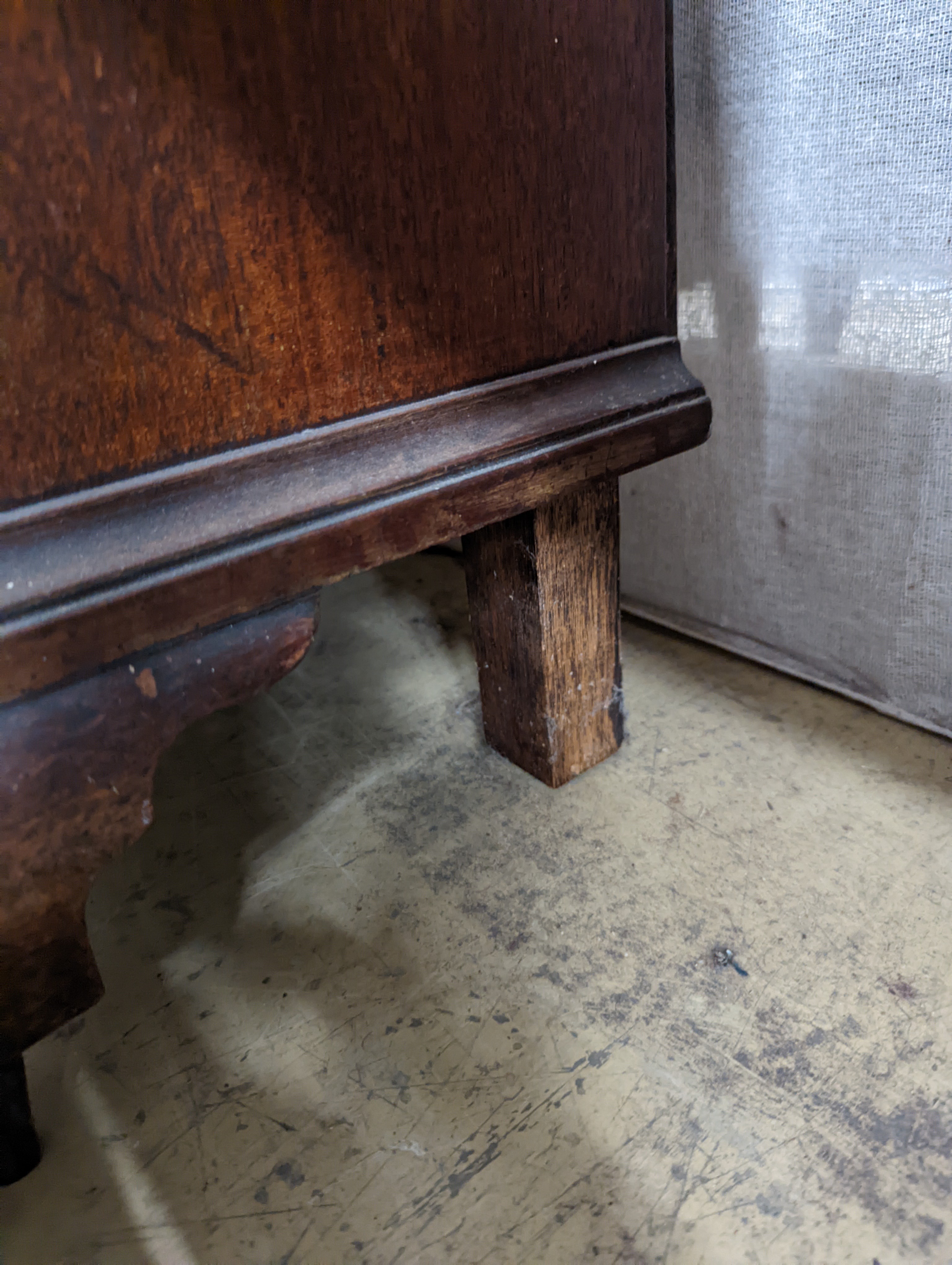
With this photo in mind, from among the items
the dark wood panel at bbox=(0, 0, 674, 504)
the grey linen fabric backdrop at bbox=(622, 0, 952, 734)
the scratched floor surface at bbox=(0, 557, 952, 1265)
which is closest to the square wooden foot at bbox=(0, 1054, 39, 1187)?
the scratched floor surface at bbox=(0, 557, 952, 1265)

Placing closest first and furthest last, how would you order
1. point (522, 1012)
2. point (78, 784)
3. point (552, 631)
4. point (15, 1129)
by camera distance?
point (78, 784)
point (15, 1129)
point (522, 1012)
point (552, 631)

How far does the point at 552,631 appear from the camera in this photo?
1.09m

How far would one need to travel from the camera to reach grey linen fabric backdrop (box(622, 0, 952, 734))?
1.03 meters

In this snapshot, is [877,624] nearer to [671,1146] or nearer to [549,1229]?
[671,1146]

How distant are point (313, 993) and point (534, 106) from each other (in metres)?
0.87

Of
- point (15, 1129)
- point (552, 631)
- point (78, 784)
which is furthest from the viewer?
point (552, 631)

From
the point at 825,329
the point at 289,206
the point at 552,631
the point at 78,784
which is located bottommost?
the point at 552,631

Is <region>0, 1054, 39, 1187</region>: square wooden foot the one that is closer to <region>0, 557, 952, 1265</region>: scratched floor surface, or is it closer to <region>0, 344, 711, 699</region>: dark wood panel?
<region>0, 557, 952, 1265</region>: scratched floor surface

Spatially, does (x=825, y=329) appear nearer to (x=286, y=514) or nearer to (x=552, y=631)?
(x=552, y=631)

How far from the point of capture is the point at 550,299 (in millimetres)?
747

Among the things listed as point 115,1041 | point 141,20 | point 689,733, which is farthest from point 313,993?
point 141,20

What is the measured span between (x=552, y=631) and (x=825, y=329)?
559mm

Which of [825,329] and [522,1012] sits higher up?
[825,329]

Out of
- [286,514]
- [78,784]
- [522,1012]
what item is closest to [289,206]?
[286,514]
